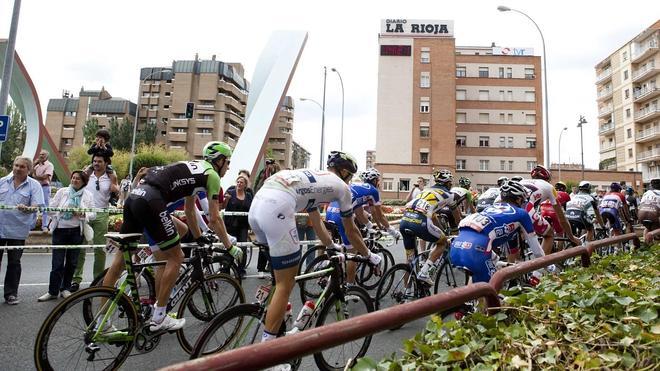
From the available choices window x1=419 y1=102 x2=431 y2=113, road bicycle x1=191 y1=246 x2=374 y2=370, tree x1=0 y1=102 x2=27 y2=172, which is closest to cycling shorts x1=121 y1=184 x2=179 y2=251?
road bicycle x1=191 y1=246 x2=374 y2=370

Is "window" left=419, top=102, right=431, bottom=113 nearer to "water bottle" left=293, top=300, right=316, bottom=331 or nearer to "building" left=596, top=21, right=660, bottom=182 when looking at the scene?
"building" left=596, top=21, right=660, bottom=182

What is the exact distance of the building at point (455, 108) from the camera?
5884 cm

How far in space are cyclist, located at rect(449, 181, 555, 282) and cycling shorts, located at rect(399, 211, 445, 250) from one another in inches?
54.2

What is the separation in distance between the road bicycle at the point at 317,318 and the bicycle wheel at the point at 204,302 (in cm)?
109

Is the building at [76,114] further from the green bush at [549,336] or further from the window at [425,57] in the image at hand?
the green bush at [549,336]

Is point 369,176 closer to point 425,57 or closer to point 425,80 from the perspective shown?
point 425,80

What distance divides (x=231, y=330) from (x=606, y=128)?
83.8 metres

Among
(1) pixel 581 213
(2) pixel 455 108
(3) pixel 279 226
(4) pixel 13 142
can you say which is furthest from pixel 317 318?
(4) pixel 13 142

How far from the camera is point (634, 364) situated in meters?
2.02

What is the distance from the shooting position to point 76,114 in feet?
298

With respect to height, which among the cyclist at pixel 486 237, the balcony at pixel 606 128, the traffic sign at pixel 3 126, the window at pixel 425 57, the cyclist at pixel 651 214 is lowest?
the cyclist at pixel 486 237

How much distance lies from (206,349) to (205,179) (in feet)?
5.71

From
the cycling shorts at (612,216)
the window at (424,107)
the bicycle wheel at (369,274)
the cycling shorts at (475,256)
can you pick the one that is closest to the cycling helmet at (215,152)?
the cycling shorts at (475,256)

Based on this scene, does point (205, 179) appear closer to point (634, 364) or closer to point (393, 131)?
point (634, 364)
